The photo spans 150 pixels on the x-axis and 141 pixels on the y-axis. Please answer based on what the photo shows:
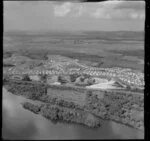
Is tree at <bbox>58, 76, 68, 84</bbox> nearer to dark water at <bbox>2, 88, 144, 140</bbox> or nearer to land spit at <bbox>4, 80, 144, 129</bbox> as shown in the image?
land spit at <bbox>4, 80, 144, 129</bbox>

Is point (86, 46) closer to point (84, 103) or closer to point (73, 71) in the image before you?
point (73, 71)

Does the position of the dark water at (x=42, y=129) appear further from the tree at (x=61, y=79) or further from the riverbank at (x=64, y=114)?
the tree at (x=61, y=79)

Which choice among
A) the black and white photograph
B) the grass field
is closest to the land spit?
the black and white photograph

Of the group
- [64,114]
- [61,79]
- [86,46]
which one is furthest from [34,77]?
[86,46]

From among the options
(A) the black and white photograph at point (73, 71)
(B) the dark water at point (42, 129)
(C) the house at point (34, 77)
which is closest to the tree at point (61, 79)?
(A) the black and white photograph at point (73, 71)

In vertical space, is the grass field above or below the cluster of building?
above

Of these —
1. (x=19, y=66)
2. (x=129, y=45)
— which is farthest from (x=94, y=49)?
(x=19, y=66)

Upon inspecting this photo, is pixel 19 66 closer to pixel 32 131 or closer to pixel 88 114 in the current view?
pixel 32 131

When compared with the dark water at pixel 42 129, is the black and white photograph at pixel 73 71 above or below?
above
